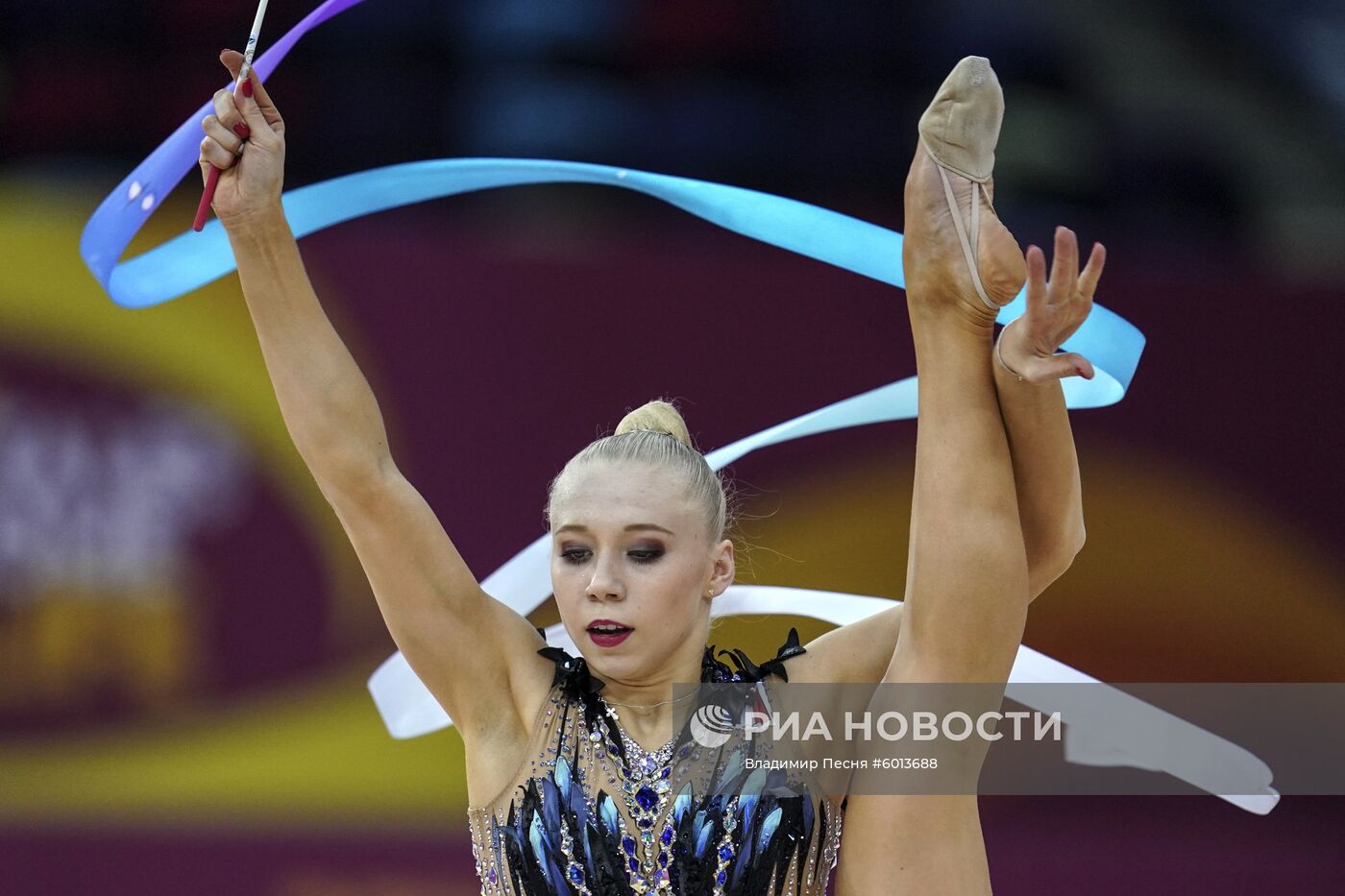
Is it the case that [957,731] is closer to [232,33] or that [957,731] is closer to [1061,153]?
[1061,153]

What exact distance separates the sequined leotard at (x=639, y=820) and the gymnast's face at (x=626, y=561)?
4.3 inches

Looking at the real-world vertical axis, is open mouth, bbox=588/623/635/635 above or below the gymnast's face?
below

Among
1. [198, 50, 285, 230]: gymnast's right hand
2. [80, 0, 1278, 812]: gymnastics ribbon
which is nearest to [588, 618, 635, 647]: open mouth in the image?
[80, 0, 1278, 812]: gymnastics ribbon

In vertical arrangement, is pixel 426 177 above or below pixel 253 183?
above

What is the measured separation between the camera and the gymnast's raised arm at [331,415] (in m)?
1.91

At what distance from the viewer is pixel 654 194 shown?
2553 mm

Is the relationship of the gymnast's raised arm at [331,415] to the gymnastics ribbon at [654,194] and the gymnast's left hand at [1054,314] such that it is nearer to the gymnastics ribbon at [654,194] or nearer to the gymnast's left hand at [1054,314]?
the gymnastics ribbon at [654,194]

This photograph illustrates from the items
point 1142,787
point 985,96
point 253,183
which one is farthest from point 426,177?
point 1142,787

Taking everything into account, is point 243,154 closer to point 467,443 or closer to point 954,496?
point 954,496

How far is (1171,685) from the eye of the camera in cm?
357

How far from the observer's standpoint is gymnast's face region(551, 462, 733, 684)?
195 cm

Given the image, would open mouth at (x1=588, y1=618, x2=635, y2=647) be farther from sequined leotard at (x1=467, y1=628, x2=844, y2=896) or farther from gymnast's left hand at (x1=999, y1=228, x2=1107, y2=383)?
gymnast's left hand at (x1=999, y1=228, x2=1107, y2=383)

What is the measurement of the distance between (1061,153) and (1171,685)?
4.59ft

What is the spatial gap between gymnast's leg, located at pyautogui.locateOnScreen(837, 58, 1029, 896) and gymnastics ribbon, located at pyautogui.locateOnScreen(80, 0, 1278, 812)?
25 centimetres
